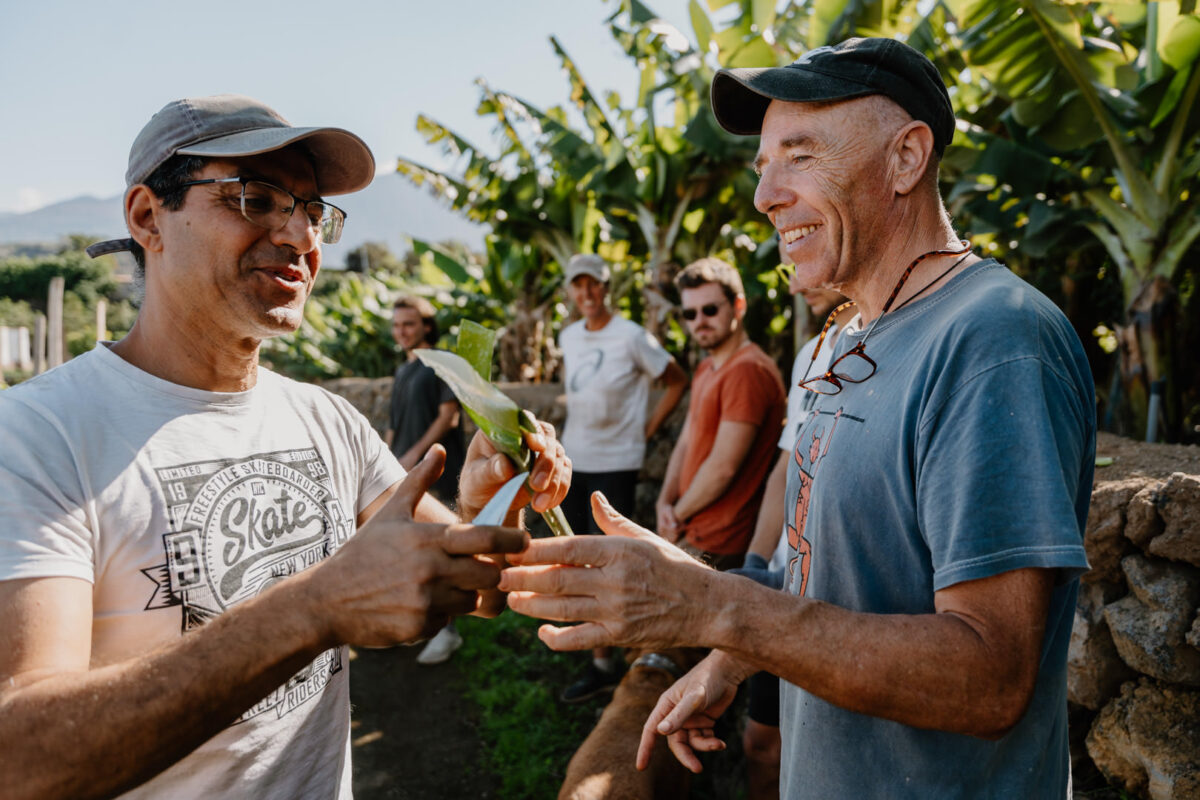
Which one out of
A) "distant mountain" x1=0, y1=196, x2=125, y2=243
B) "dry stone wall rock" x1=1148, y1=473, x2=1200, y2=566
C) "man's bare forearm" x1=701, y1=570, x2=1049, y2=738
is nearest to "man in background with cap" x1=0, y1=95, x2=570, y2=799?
"man's bare forearm" x1=701, y1=570, x2=1049, y2=738

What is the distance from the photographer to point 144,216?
1729mm

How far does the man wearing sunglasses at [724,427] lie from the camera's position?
3768mm

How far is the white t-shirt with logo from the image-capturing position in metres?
4.92

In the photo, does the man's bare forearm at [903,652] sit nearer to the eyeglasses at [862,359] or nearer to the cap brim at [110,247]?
the eyeglasses at [862,359]

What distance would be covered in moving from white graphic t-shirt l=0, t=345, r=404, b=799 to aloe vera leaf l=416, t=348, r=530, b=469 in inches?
22.5

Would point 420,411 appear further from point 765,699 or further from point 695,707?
point 695,707

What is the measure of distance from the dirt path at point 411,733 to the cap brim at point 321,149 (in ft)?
11.0

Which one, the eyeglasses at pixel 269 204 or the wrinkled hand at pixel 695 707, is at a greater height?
the eyeglasses at pixel 269 204

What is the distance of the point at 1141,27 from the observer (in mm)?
4715

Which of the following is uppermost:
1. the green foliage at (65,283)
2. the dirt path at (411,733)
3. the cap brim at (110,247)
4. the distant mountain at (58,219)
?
the cap brim at (110,247)

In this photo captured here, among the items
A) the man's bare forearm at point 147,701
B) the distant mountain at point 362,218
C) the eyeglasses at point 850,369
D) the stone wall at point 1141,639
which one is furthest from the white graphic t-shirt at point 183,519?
the distant mountain at point 362,218

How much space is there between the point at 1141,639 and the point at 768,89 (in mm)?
2226

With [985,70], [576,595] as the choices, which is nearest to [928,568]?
[576,595]

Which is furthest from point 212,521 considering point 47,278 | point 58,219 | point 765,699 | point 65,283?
point 58,219
